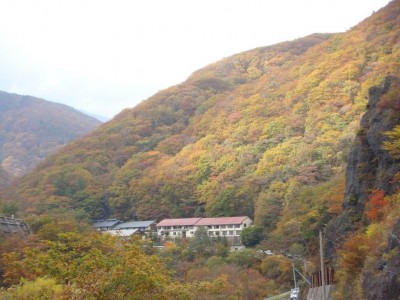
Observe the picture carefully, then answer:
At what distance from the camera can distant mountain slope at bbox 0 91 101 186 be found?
4451 inches

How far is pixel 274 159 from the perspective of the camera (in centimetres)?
4456

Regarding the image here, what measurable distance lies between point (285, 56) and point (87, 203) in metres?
50.0

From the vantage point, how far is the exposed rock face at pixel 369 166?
1825 cm

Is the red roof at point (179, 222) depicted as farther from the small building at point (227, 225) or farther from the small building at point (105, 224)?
the small building at point (105, 224)

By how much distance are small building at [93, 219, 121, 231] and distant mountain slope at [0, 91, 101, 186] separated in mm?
53829

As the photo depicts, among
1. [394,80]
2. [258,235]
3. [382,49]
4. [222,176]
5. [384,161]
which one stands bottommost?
[258,235]

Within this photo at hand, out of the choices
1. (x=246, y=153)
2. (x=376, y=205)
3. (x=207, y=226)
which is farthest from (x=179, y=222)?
(x=376, y=205)

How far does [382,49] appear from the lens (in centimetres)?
5066

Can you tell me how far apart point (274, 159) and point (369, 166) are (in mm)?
24673

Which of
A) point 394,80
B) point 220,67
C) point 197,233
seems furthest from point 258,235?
point 220,67

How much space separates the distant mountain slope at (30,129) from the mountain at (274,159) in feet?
140

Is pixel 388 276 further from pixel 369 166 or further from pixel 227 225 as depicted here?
pixel 227 225

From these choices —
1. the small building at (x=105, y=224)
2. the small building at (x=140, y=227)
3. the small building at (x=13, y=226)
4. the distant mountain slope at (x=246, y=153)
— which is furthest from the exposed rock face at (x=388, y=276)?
the small building at (x=105, y=224)

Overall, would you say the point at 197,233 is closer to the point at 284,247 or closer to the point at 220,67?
the point at 284,247
